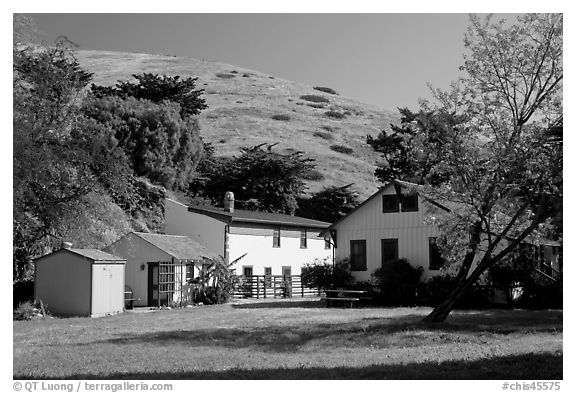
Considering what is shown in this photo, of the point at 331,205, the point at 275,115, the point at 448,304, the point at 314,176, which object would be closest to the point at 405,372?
the point at 448,304

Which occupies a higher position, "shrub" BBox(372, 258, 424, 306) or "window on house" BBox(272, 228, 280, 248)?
"window on house" BBox(272, 228, 280, 248)

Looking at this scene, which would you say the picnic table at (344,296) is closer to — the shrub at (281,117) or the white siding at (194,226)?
the white siding at (194,226)

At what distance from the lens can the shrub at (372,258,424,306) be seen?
2844cm

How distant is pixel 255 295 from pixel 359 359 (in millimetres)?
24877

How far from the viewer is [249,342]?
15969 millimetres

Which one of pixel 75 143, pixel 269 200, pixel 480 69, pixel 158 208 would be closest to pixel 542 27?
pixel 480 69

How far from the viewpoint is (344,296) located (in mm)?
29922

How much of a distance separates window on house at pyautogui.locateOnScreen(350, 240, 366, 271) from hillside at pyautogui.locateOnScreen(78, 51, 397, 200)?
118 ft

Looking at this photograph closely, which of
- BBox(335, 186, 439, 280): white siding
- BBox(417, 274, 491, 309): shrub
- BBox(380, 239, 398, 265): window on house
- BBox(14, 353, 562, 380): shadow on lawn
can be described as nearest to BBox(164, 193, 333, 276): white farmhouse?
BBox(335, 186, 439, 280): white siding

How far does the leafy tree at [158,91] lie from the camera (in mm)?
51344

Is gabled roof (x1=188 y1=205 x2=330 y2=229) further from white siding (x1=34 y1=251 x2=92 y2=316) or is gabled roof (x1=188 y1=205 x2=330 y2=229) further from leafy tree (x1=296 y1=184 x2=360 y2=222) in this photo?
leafy tree (x1=296 y1=184 x2=360 y2=222)

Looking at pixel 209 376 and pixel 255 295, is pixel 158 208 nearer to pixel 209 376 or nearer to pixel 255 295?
pixel 255 295

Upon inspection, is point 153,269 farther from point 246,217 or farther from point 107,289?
point 246,217

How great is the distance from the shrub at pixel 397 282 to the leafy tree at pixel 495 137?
29.7 ft
